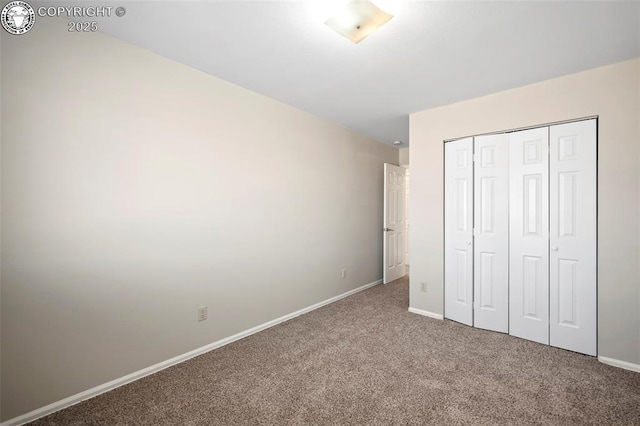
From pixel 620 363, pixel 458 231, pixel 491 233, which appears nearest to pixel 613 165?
pixel 491 233

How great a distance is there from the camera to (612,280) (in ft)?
7.68

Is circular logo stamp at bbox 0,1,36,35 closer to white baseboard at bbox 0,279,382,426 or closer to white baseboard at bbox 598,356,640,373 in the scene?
white baseboard at bbox 0,279,382,426

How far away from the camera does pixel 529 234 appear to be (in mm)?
2756

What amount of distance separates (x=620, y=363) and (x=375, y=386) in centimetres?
206

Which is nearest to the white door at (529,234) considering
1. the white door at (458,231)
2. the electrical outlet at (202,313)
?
the white door at (458,231)

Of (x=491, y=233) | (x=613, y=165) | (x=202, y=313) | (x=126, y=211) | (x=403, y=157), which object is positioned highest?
(x=403, y=157)

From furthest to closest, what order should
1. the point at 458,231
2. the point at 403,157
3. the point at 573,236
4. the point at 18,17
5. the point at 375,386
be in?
the point at 403,157 < the point at 458,231 < the point at 573,236 < the point at 375,386 < the point at 18,17

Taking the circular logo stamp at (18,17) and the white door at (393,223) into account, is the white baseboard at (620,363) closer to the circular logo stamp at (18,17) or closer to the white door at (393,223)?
the white door at (393,223)

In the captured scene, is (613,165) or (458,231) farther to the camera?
(458,231)

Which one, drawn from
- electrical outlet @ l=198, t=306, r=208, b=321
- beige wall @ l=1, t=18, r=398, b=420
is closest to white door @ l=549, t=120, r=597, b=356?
beige wall @ l=1, t=18, r=398, b=420

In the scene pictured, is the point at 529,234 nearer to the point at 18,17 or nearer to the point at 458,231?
the point at 458,231

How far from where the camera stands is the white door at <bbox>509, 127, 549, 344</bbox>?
2668 millimetres

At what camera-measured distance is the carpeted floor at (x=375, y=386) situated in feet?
5.67

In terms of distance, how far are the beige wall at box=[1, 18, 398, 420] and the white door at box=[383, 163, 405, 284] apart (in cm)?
194
